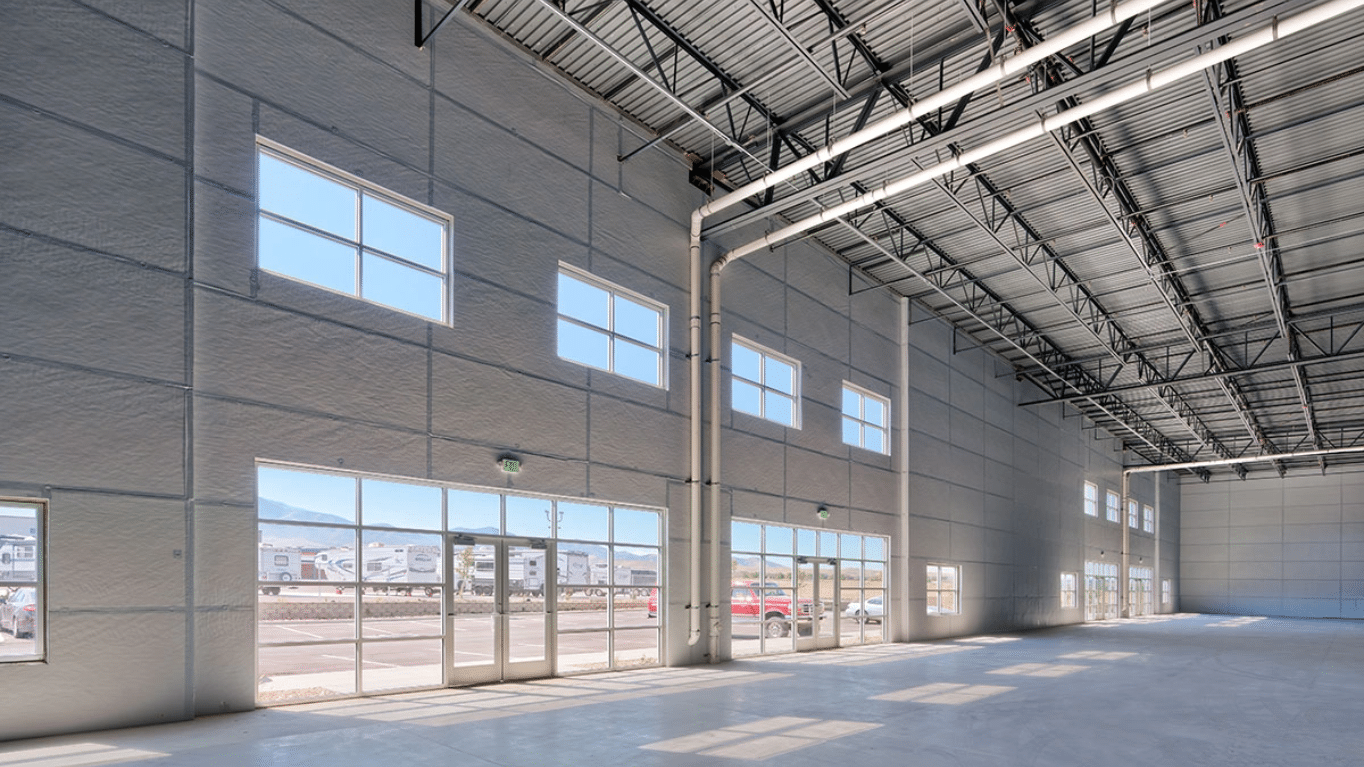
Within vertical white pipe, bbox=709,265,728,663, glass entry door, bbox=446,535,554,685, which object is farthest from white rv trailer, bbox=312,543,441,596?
vertical white pipe, bbox=709,265,728,663

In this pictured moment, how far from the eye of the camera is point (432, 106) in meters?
16.8

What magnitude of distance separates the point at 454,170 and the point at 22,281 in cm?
769

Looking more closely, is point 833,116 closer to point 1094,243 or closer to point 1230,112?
point 1230,112

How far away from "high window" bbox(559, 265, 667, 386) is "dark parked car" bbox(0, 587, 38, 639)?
33.7ft

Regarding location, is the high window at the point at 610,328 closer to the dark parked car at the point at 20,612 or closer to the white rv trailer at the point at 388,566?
the white rv trailer at the point at 388,566

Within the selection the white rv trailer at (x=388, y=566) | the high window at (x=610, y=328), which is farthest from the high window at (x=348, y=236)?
the white rv trailer at (x=388, y=566)

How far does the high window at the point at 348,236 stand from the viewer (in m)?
14.3

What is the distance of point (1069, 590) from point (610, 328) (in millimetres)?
38437

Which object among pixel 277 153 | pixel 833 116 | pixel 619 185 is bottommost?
pixel 277 153

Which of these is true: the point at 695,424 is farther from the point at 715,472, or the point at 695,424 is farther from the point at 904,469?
the point at 904,469

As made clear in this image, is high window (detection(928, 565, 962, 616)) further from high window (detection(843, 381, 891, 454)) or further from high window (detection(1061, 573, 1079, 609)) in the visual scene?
high window (detection(1061, 573, 1079, 609))

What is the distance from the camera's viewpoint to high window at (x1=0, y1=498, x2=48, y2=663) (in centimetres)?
1107

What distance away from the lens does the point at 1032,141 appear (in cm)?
2225

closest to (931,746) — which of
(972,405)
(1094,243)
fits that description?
(1094,243)
